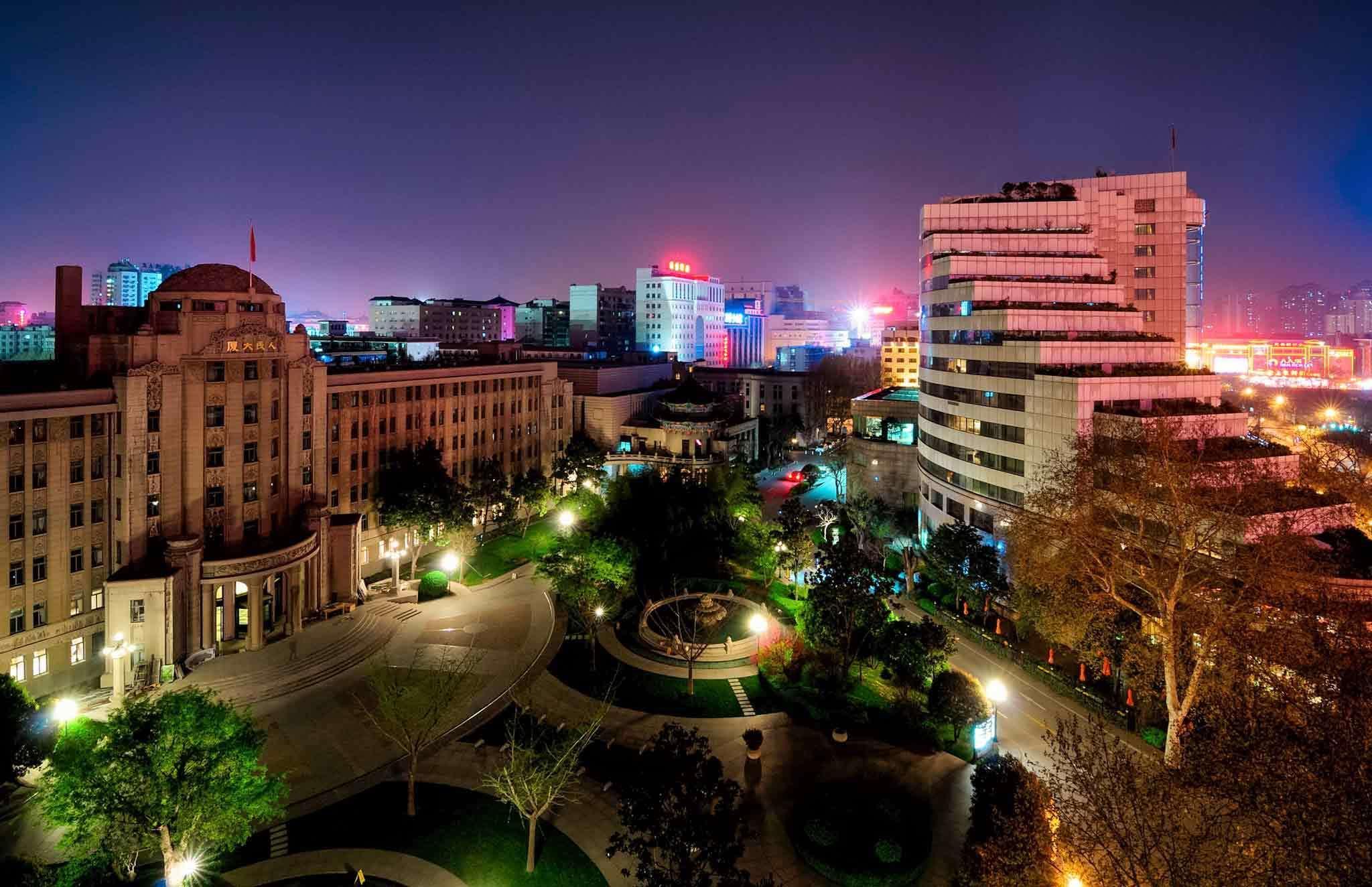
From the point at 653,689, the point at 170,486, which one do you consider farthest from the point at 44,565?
the point at 653,689

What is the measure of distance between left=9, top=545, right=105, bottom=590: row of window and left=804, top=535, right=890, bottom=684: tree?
4115 cm

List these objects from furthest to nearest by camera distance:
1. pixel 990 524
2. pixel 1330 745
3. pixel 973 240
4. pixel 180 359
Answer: pixel 973 240 → pixel 990 524 → pixel 180 359 → pixel 1330 745

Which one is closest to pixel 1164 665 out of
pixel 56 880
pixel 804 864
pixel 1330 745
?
pixel 1330 745

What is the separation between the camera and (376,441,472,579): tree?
55875mm

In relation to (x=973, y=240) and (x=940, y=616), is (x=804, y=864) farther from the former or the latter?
(x=973, y=240)

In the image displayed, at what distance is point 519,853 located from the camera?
88.1 ft

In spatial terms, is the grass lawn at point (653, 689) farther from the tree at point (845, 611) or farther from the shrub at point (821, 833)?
the shrub at point (821, 833)

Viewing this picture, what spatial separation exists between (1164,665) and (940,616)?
1884 centimetres

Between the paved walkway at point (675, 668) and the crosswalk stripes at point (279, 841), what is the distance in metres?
19.5

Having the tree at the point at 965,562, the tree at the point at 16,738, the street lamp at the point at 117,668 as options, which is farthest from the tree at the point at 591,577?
the tree at the point at 16,738

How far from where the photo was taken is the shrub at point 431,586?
53.6 meters

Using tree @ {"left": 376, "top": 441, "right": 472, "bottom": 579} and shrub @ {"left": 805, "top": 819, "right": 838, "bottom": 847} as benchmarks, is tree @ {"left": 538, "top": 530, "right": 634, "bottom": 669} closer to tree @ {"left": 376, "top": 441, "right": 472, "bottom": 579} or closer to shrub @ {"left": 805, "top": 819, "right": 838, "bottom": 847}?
tree @ {"left": 376, "top": 441, "right": 472, "bottom": 579}

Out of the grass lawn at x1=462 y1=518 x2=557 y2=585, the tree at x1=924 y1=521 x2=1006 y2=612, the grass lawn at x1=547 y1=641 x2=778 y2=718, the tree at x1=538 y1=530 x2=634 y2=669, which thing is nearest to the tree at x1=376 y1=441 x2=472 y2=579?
the grass lawn at x1=462 y1=518 x2=557 y2=585

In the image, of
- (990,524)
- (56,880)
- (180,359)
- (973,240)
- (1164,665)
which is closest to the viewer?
(56,880)
